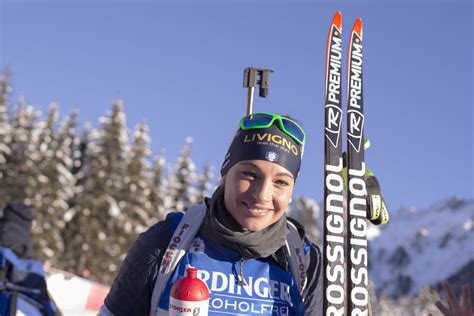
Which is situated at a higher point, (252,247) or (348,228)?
(348,228)

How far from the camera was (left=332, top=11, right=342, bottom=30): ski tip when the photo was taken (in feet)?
16.8

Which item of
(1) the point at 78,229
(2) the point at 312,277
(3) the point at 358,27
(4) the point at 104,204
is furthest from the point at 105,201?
(2) the point at 312,277

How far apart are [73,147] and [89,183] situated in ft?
14.9

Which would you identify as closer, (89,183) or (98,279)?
(98,279)

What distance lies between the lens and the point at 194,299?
2.78 meters

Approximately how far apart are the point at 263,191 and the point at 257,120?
0.55m

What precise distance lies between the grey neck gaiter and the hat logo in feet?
1.13

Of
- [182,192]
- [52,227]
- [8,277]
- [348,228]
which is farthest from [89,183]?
[348,228]

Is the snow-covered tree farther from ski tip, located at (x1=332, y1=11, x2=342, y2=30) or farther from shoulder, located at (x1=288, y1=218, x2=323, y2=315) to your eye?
shoulder, located at (x1=288, y1=218, x2=323, y2=315)

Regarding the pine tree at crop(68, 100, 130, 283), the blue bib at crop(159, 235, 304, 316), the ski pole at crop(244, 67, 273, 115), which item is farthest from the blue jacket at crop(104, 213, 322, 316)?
the pine tree at crop(68, 100, 130, 283)

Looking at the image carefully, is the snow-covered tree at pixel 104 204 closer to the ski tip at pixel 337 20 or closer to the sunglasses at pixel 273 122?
the ski tip at pixel 337 20

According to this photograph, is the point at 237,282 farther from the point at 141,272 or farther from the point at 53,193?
the point at 53,193

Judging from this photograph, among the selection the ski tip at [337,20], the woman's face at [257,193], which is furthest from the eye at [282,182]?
the ski tip at [337,20]

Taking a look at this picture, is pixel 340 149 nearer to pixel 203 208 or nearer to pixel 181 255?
pixel 203 208
